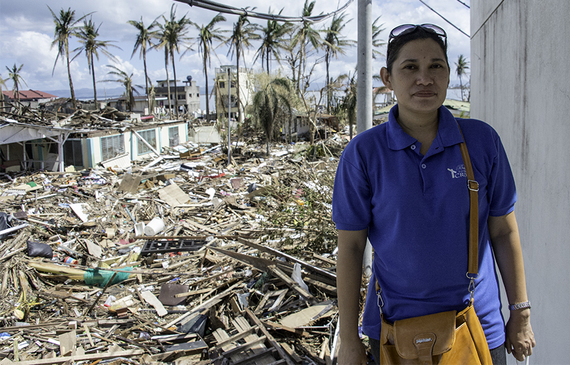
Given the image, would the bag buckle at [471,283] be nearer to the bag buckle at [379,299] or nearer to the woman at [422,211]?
the woman at [422,211]

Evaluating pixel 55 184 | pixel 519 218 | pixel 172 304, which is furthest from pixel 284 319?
pixel 55 184

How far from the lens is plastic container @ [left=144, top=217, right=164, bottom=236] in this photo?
36.5 feet

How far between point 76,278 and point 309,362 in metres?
5.81

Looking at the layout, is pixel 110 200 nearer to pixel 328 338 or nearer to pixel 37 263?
pixel 37 263

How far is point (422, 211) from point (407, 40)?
75cm

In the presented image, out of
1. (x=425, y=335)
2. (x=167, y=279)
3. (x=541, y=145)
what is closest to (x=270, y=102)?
(x=167, y=279)

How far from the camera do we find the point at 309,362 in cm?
445

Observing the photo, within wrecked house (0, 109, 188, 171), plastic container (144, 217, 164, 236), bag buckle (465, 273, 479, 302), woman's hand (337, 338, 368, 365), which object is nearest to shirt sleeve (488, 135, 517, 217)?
Result: bag buckle (465, 273, 479, 302)

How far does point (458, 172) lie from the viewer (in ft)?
5.15

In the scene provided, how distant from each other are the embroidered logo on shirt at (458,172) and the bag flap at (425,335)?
543mm

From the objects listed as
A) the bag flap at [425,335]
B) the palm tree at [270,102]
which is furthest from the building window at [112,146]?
the bag flap at [425,335]

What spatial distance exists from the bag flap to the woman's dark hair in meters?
1.09

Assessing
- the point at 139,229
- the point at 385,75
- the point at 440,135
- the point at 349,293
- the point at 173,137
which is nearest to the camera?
the point at 440,135

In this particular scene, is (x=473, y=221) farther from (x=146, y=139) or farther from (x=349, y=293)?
(x=146, y=139)
